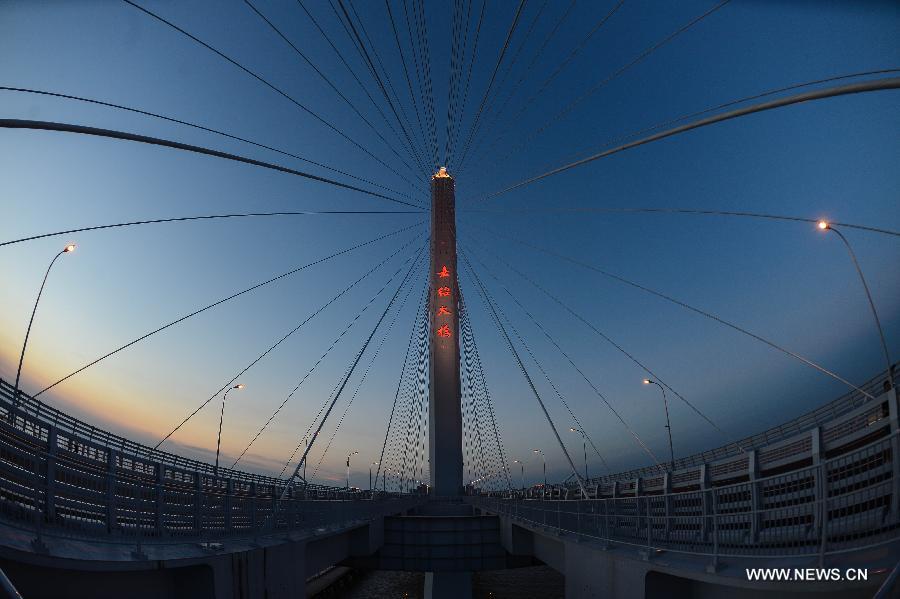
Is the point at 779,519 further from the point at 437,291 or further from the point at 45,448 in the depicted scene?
the point at 437,291

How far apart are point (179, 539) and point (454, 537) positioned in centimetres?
1671

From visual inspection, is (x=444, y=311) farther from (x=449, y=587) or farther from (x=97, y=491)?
(x=97, y=491)

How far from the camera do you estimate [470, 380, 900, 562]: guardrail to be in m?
6.25

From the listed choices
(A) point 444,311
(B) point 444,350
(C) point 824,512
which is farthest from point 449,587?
(C) point 824,512

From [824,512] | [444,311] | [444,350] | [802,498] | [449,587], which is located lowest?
Result: [449,587]

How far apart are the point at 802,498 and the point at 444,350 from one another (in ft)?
110

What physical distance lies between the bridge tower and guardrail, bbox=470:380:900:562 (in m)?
24.4

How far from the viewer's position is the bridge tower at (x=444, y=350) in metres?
39.4

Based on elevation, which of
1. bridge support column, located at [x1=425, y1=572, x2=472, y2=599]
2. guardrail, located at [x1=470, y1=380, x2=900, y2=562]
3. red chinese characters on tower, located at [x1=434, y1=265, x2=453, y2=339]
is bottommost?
bridge support column, located at [x1=425, y1=572, x2=472, y2=599]

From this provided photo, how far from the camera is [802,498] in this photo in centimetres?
838

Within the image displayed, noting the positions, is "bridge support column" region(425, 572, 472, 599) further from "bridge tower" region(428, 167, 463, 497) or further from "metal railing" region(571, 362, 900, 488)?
"metal railing" region(571, 362, 900, 488)

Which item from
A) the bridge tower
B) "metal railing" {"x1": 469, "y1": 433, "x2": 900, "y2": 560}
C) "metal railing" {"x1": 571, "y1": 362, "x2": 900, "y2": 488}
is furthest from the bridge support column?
"metal railing" {"x1": 469, "y1": 433, "x2": 900, "y2": 560}

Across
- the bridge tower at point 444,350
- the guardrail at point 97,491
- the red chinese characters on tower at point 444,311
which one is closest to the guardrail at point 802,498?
the guardrail at point 97,491

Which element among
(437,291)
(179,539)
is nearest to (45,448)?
(179,539)
